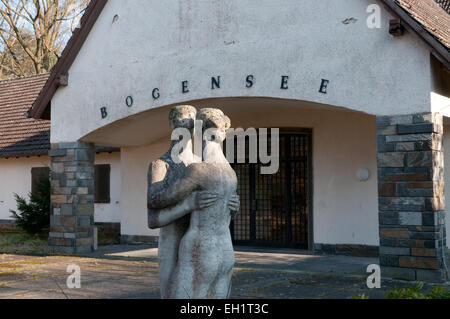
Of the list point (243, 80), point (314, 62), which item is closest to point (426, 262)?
point (314, 62)

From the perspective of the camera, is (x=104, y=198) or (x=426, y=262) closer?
(x=426, y=262)

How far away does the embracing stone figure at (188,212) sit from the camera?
4180 mm

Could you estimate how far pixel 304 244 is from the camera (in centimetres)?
1203

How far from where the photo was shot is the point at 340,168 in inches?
456

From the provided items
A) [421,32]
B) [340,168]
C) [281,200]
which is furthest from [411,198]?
[281,200]

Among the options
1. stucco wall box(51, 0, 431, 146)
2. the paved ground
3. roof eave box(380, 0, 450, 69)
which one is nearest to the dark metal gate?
the paved ground

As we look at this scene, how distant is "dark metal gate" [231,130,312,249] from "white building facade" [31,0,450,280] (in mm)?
25

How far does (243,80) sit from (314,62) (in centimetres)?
127

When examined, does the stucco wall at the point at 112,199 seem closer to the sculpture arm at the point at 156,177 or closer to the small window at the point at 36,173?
the small window at the point at 36,173

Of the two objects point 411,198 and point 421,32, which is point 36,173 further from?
point 421,32

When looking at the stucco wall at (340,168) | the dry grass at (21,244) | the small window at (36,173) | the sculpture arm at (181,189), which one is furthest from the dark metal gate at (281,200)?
the sculpture arm at (181,189)

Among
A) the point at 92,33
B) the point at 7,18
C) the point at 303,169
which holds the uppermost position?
the point at 7,18

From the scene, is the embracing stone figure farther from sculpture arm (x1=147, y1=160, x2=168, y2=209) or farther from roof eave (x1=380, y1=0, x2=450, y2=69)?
roof eave (x1=380, y1=0, x2=450, y2=69)
